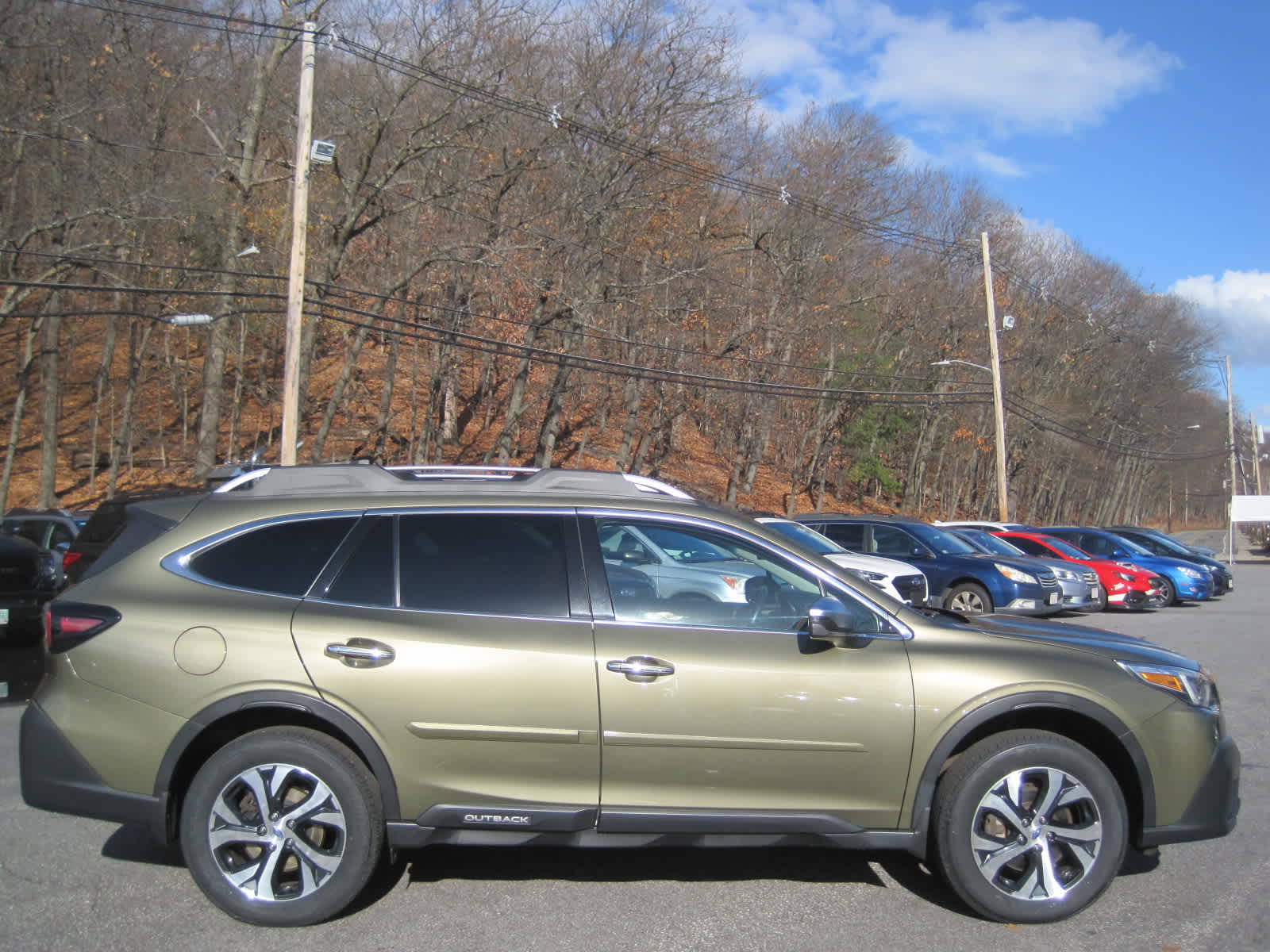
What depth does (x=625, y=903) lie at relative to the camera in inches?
174

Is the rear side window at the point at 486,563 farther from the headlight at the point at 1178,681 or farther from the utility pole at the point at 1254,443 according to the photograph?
the utility pole at the point at 1254,443

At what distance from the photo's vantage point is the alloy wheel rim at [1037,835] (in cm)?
424

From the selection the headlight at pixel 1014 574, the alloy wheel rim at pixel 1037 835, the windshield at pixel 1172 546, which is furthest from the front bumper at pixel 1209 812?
the windshield at pixel 1172 546

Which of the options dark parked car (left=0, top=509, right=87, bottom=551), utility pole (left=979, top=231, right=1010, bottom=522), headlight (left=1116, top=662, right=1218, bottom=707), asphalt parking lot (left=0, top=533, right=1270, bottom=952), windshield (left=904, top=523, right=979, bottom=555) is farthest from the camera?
utility pole (left=979, top=231, right=1010, bottom=522)

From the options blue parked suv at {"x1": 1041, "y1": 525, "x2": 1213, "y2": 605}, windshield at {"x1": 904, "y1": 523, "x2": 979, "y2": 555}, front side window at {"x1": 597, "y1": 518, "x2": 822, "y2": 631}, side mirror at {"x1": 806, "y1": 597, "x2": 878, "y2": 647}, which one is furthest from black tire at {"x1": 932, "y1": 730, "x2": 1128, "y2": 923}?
blue parked suv at {"x1": 1041, "y1": 525, "x2": 1213, "y2": 605}

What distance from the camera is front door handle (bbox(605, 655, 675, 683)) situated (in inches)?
164

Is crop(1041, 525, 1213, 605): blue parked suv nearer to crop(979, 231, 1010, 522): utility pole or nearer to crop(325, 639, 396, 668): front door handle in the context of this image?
crop(979, 231, 1010, 522): utility pole

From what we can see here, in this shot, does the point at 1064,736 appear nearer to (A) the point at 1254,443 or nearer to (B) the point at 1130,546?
(B) the point at 1130,546

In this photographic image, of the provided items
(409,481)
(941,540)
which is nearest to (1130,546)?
(941,540)

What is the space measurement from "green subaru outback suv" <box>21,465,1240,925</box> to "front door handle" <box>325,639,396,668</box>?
0.03 ft

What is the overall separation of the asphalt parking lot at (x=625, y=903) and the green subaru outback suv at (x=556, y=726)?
22 centimetres

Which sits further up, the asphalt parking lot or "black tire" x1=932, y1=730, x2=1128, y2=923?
"black tire" x1=932, y1=730, x2=1128, y2=923

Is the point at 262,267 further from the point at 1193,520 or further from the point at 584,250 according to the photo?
the point at 1193,520

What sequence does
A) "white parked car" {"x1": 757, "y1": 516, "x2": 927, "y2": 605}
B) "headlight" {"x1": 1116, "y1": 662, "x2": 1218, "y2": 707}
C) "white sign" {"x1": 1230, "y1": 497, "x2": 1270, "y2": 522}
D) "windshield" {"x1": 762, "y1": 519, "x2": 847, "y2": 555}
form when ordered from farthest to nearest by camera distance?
"white sign" {"x1": 1230, "y1": 497, "x2": 1270, "y2": 522}
"white parked car" {"x1": 757, "y1": 516, "x2": 927, "y2": 605}
"windshield" {"x1": 762, "y1": 519, "x2": 847, "y2": 555}
"headlight" {"x1": 1116, "y1": 662, "x2": 1218, "y2": 707}
